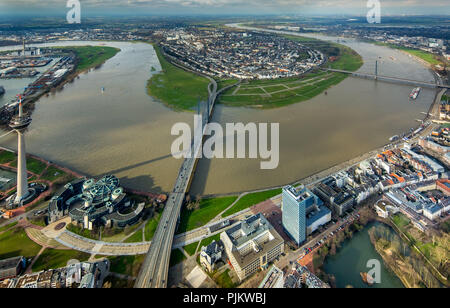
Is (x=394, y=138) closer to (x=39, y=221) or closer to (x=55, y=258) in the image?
(x=55, y=258)

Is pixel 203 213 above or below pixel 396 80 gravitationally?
below

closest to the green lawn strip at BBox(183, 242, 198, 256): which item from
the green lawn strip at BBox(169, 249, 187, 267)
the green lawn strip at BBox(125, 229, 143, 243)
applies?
the green lawn strip at BBox(169, 249, 187, 267)

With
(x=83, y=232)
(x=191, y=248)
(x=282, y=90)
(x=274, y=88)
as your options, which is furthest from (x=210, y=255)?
(x=274, y=88)

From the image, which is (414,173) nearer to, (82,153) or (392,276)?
(392,276)

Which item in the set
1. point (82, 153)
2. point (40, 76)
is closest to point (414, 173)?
point (82, 153)

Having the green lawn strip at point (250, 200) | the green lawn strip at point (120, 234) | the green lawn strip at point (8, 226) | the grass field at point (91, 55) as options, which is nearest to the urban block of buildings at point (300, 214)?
the green lawn strip at point (250, 200)

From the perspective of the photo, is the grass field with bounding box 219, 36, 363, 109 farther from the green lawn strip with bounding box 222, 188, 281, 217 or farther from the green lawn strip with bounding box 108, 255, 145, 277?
the green lawn strip with bounding box 108, 255, 145, 277
